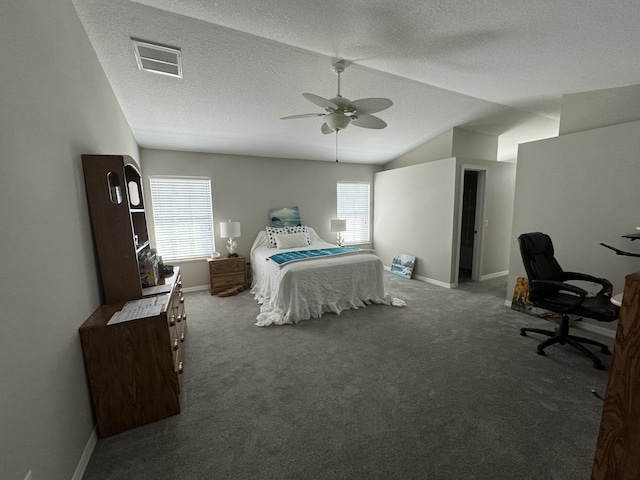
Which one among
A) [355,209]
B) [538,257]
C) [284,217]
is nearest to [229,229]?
[284,217]

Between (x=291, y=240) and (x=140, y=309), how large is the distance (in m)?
3.02

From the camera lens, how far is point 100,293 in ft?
6.29

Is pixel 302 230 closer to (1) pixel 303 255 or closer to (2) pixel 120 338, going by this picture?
(1) pixel 303 255

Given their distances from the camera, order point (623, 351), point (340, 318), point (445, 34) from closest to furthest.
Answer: point (623, 351), point (445, 34), point (340, 318)

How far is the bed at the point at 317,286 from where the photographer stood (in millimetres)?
3229

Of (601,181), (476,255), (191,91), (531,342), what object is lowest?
(531,342)

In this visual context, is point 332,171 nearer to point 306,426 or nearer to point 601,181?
point 601,181

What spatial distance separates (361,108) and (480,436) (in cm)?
261

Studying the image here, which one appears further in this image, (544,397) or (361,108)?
(361,108)

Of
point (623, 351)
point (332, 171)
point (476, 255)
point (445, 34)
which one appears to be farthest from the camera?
point (332, 171)

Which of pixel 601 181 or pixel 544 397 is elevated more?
pixel 601 181

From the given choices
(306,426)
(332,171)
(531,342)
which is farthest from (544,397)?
(332,171)

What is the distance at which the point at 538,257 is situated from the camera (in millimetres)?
2701

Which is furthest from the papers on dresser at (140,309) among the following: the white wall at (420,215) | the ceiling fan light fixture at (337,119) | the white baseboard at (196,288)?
the white wall at (420,215)
